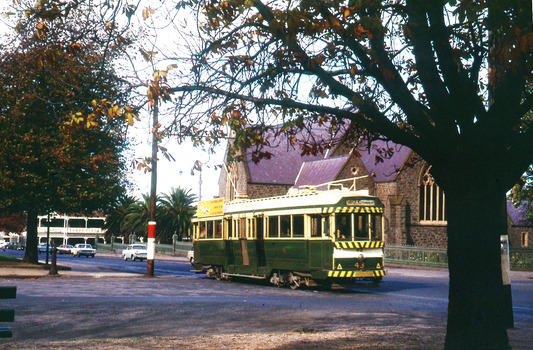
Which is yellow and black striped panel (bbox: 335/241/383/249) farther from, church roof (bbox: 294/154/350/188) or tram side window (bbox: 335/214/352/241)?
church roof (bbox: 294/154/350/188)

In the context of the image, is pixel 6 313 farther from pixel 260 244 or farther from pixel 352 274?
pixel 260 244

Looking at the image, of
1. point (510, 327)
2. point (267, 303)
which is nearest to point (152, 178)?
point (267, 303)

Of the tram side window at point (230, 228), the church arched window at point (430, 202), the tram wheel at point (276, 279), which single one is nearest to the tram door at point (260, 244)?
the tram wheel at point (276, 279)

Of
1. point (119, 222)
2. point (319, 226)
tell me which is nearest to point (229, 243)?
point (319, 226)

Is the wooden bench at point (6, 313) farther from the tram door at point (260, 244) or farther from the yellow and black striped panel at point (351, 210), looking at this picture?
the tram door at point (260, 244)

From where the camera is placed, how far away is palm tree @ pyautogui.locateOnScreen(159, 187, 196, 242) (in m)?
71.0

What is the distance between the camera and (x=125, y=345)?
29.4ft

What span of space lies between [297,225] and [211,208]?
22.8ft

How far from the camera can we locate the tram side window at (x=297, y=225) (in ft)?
73.3

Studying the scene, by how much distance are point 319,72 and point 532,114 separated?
15.2 metres

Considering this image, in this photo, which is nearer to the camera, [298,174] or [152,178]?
[152,178]

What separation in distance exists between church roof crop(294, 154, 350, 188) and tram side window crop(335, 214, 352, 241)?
35324mm

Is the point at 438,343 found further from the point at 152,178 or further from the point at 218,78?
the point at 152,178

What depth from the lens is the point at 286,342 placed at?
9.25m
